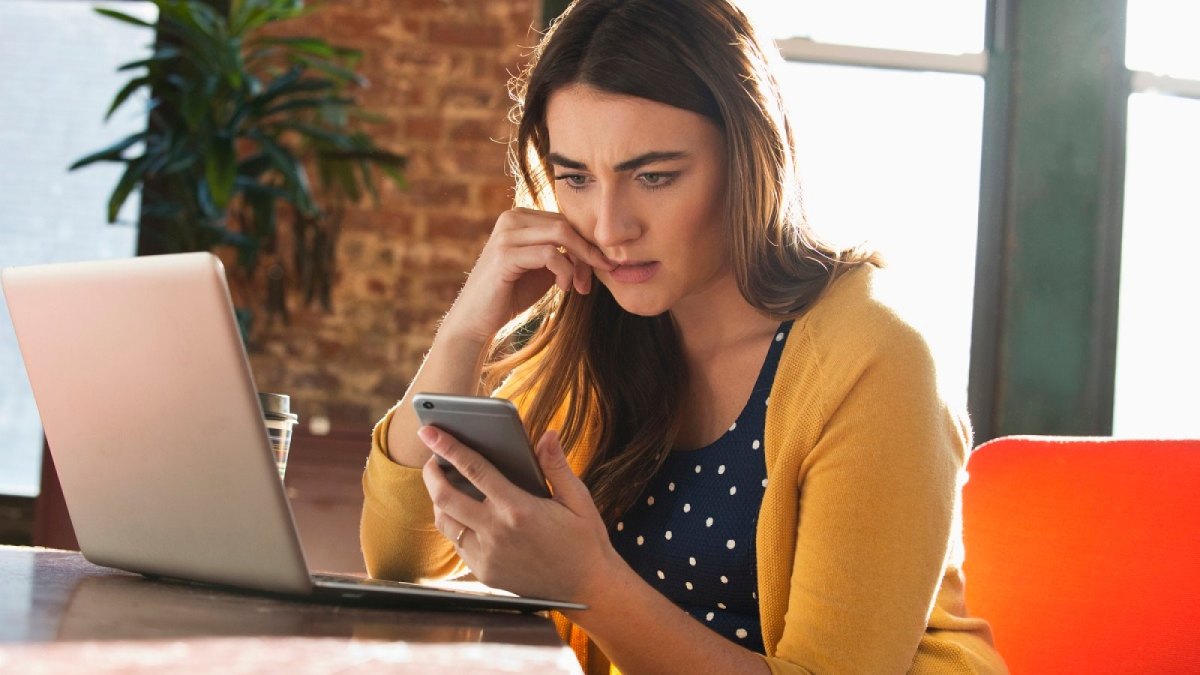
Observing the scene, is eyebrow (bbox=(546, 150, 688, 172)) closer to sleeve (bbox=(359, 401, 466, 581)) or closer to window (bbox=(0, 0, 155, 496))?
sleeve (bbox=(359, 401, 466, 581))

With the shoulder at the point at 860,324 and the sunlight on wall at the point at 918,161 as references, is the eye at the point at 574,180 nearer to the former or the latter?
the shoulder at the point at 860,324

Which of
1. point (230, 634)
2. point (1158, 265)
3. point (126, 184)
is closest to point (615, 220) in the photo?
point (230, 634)

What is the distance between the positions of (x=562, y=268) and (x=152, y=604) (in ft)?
2.45

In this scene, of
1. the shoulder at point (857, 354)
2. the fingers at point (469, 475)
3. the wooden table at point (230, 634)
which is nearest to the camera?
the wooden table at point (230, 634)

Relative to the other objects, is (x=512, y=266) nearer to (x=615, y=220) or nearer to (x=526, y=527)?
(x=615, y=220)

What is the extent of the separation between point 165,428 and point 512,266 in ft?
2.17

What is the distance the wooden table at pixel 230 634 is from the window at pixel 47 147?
8.40 feet

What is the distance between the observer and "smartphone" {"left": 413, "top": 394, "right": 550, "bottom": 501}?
3.16 ft

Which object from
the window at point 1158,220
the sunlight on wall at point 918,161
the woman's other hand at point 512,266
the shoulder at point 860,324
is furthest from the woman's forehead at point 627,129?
the window at point 1158,220

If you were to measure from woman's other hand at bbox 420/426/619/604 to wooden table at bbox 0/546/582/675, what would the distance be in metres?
0.06

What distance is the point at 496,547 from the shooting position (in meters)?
1.03

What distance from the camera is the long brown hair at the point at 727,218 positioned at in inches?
56.0

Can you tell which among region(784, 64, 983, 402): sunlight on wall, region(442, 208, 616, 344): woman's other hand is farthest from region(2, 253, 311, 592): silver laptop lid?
region(784, 64, 983, 402): sunlight on wall

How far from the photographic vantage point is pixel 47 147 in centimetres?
340
